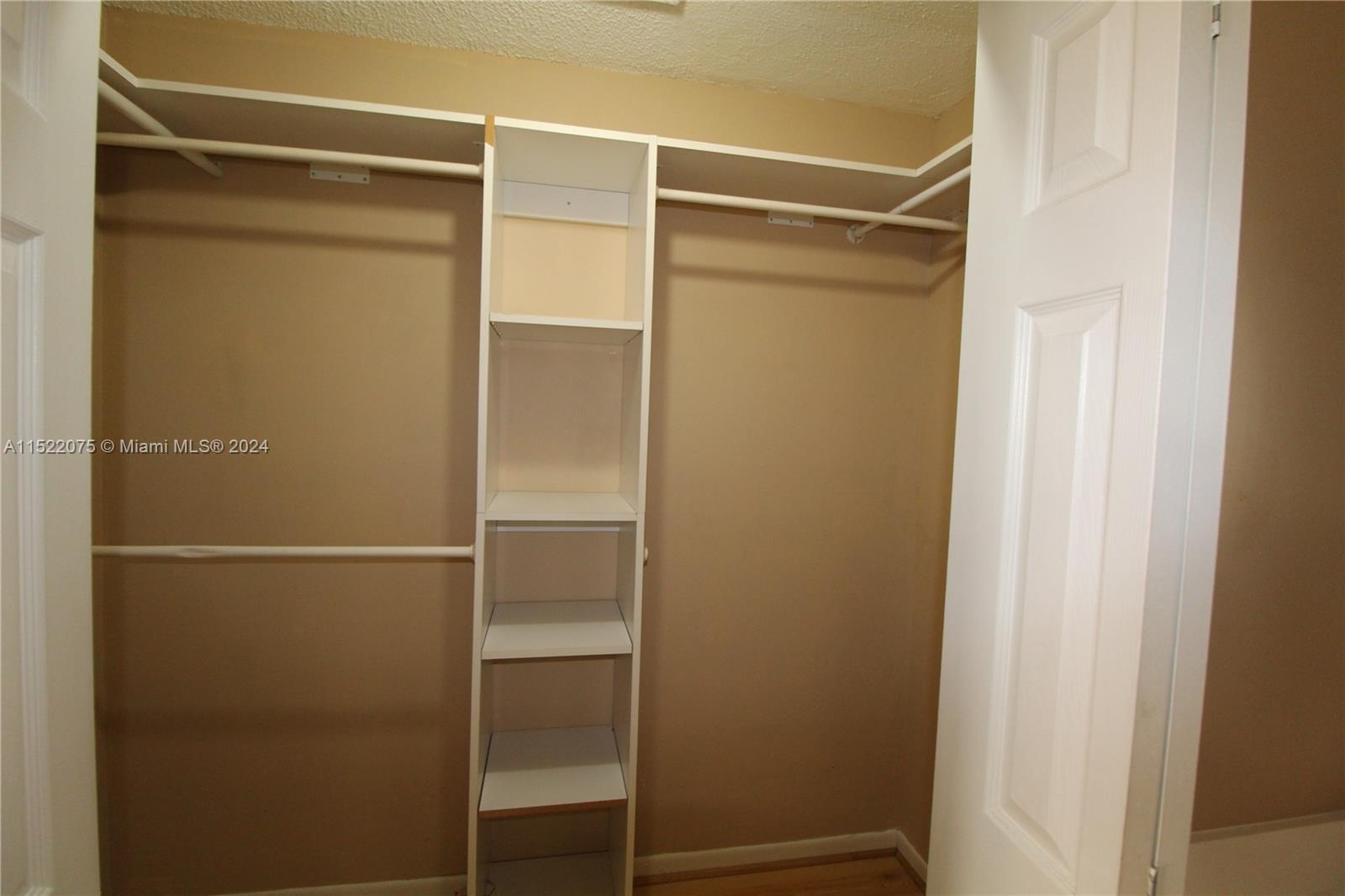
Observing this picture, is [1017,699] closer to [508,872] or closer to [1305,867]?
[1305,867]

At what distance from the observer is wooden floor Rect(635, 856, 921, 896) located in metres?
1.90

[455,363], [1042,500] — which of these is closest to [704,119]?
[455,363]

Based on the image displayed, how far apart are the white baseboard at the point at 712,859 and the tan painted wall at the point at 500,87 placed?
7.47 feet

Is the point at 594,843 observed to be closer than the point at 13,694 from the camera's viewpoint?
No

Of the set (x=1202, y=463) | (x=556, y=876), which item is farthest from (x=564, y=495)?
(x=1202, y=463)

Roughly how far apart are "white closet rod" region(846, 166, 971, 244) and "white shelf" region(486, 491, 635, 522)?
111 centimetres

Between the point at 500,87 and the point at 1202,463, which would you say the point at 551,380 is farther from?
the point at 1202,463

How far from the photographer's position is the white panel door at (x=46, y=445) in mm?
595

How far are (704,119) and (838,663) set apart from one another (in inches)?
71.4

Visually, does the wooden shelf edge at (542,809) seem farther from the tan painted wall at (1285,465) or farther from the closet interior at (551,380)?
the tan painted wall at (1285,465)

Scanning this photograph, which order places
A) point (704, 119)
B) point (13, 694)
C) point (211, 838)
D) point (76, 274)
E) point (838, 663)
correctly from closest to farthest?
point (13, 694) < point (76, 274) < point (211, 838) < point (704, 119) < point (838, 663)

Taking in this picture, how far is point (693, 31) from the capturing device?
1567 mm

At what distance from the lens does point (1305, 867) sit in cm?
67

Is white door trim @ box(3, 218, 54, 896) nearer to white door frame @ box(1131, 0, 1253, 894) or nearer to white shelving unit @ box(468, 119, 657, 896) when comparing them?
white shelving unit @ box(468, 119, 657, 896)
